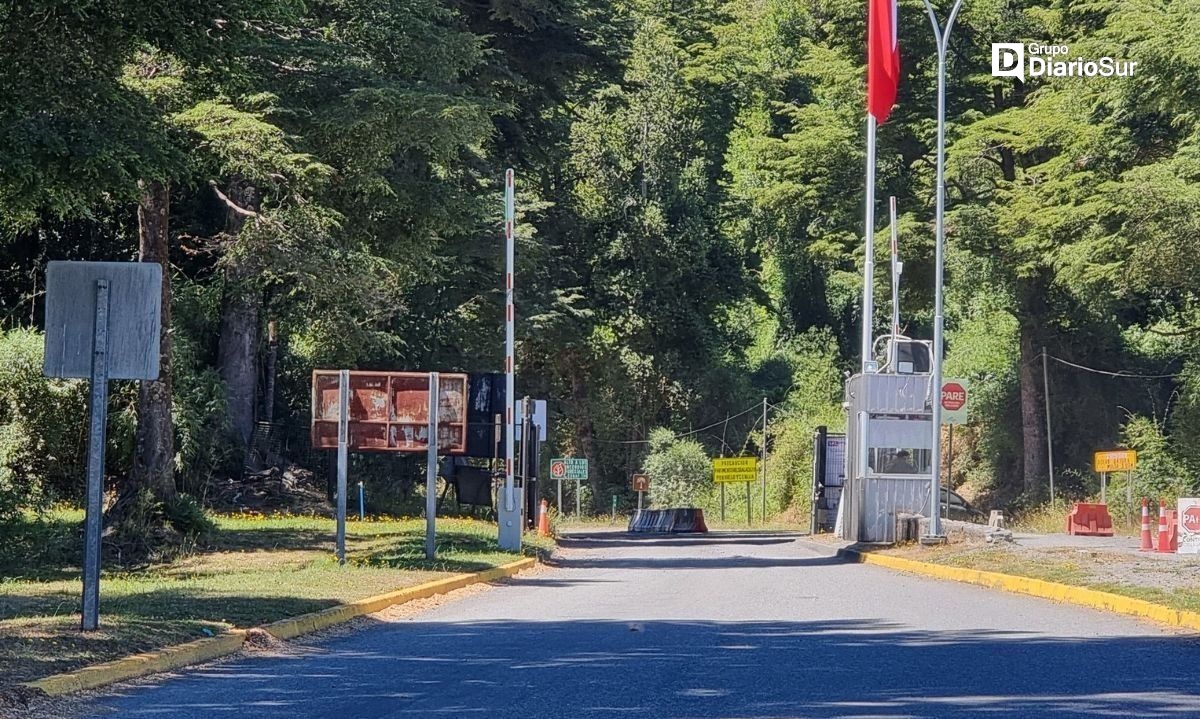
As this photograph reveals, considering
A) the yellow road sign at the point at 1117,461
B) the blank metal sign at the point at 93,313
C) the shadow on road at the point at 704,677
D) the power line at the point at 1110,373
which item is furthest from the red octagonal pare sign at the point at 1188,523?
the power line at the point at 1110,373

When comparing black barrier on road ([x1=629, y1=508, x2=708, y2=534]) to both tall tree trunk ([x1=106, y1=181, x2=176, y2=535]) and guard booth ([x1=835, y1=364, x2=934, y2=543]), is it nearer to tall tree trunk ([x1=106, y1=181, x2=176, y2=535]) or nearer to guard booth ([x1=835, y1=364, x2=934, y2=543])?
guard booth ([x1=835, y1=364, x2=934, y2=543])

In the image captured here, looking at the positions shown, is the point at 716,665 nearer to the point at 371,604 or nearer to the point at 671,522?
the point at 371,604

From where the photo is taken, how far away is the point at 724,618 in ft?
52.5

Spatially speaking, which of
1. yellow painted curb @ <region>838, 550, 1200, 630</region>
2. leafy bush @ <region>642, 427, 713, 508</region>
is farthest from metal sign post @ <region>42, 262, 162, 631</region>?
leafy bush @ <region>642, 427, 713, 508</region>

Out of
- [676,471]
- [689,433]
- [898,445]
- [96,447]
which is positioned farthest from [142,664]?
[689,433]

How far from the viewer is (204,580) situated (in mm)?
19172

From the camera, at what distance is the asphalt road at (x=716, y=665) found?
31.5ft

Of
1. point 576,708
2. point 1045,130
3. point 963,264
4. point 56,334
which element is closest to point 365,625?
point 56,334

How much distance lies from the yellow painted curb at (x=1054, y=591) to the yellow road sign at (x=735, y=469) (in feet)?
121

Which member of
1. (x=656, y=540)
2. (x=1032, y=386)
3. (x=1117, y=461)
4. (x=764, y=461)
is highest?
Answer: (x=1032, y=386)

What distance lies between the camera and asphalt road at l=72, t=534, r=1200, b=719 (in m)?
9.61

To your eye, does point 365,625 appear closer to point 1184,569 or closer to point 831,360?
point 1184,569

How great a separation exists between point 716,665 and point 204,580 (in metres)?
9.34

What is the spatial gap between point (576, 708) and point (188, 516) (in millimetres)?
16170
